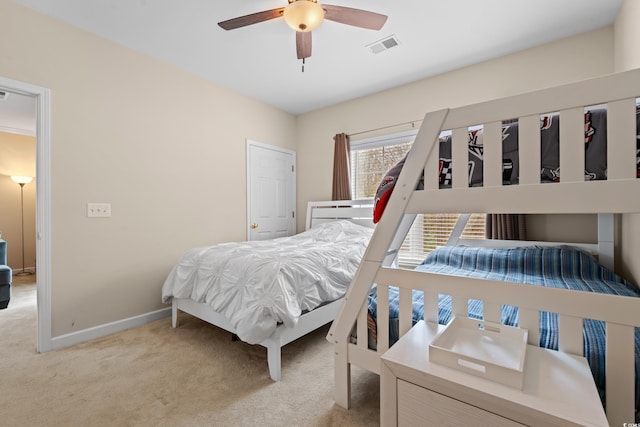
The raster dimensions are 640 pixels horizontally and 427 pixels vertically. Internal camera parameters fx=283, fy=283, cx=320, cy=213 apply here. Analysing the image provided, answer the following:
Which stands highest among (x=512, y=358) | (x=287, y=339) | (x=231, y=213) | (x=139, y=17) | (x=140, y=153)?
(x=139, y=17)

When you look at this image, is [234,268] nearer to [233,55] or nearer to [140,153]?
[140,153]

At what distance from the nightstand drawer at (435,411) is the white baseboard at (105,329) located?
265 cm

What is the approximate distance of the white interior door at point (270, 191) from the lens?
3.83m

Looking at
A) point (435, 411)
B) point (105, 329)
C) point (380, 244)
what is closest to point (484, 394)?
point (435, 411)

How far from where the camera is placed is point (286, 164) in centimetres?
436

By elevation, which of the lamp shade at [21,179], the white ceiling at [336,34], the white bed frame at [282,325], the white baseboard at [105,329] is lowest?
the white baseboard at [105,329]

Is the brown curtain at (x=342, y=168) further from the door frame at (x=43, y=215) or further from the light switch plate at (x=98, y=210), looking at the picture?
the door frame at (x=43, y=215)

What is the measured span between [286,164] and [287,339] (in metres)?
2.98

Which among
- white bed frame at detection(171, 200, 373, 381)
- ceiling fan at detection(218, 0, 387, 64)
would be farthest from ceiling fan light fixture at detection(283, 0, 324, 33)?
white bed frame at detection(171, 200, 373, 381)

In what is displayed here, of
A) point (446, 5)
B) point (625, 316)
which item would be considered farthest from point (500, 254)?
point (446, 5)

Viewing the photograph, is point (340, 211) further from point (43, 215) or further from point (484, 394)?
point (484, 394)

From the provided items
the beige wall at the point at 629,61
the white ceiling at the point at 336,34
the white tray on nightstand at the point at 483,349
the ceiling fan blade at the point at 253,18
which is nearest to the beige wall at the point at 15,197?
the white ceiling at the point at 336,34

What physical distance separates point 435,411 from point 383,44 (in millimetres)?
2815

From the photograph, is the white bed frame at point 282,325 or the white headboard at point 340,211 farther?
the white headboard at point 340,211
